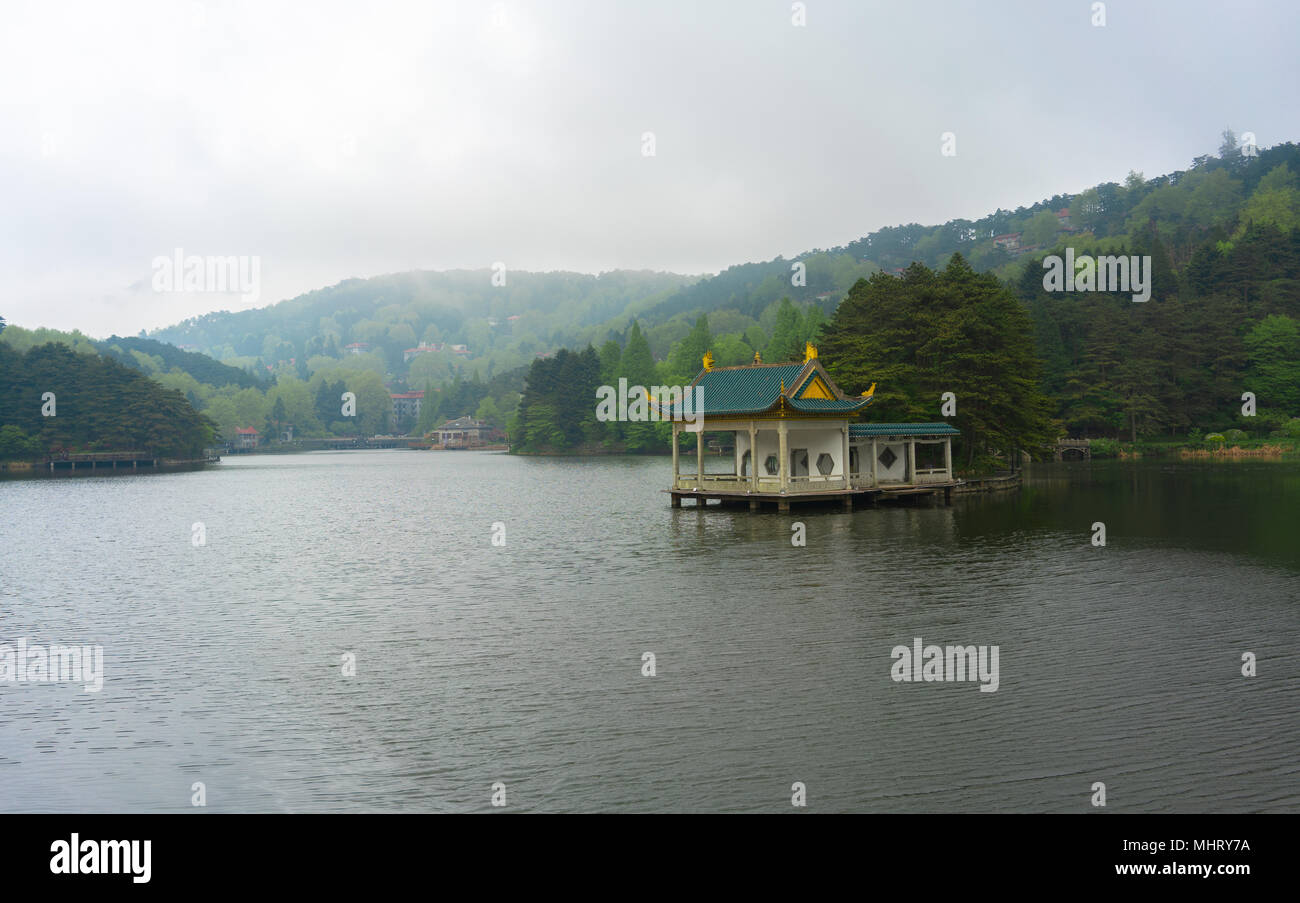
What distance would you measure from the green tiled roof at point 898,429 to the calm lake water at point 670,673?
Result: 922cm

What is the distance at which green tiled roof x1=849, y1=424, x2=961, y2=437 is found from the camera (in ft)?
140

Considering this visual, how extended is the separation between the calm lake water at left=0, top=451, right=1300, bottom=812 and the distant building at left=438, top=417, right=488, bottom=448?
522ft

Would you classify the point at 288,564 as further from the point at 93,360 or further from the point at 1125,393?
the point at 93,360

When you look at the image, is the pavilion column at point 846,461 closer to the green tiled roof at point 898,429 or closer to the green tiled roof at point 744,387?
the green tiled roof at point 898,429

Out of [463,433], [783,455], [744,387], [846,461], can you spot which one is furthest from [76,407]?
[463,433]

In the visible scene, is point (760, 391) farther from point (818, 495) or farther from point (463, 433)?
point (463, 433)

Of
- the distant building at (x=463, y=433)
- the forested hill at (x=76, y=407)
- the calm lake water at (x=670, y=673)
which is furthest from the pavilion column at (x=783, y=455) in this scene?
the distant building at (x=463, y=433)

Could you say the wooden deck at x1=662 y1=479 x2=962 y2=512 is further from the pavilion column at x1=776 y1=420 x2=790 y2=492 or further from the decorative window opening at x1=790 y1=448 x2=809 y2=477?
the decorative window opening at x1=790 y1=448 x2=809 y2=477

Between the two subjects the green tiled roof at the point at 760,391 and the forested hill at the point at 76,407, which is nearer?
the green tiled roof at the point at 760,391

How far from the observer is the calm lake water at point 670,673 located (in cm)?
1059

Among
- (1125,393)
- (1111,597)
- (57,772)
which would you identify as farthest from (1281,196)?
(57,772)

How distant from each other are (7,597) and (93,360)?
96.7m
